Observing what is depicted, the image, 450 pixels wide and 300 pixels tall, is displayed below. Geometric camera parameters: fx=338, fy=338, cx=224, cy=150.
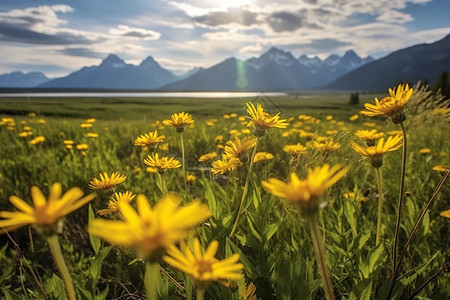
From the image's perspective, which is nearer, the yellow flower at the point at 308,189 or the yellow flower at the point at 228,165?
the yellow flower at the point at 308,189

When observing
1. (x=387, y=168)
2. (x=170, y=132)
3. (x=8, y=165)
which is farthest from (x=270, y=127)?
(x=170, y=132)

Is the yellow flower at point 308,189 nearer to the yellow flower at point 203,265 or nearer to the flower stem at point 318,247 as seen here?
the flower stem at point 318,247

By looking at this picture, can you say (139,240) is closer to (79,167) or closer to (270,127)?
(270,127)

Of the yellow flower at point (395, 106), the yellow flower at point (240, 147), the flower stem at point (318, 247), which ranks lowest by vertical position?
the flower stem at point (318, 247)

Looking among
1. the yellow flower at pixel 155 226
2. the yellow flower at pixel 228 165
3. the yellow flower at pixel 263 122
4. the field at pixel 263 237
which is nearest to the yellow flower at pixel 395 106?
the field at pixel 263 237

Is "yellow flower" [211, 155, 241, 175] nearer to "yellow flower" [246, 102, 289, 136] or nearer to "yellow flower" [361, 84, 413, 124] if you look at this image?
"yellow flower" [246, 102, 289, 136]

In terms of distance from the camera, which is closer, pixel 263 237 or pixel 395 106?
pixel 395 106

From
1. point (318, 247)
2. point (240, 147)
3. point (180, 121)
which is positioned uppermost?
point (180, 121)

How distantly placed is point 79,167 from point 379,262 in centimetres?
325

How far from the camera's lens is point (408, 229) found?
6.92ft

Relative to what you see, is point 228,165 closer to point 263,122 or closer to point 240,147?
point 240,147

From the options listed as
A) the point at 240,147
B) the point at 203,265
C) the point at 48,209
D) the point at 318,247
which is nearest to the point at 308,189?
the point at 318,247

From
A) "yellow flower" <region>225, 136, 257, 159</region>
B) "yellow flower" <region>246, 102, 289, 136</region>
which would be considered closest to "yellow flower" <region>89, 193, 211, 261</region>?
"yellow flower" <region>246, 102, 289, 136</region>

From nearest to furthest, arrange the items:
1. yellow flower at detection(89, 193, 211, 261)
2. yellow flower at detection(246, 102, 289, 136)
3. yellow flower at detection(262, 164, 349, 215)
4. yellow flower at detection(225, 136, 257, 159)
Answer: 1. yellow flower at detection(89, 193, 211, 261)
2. yellow flower at detection(262, 164, 349, 215)
3. yellow flower at detection(246, 102, 289, 136)
4. yellow flower at detection(225, 136, 257, 159)
